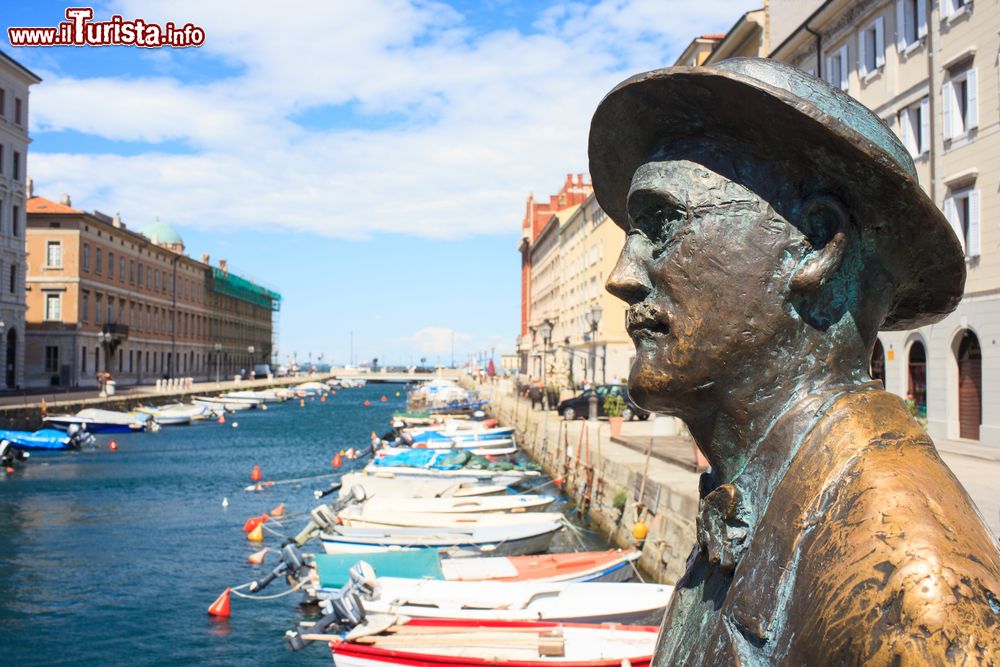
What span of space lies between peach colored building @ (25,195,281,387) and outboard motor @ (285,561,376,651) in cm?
5935

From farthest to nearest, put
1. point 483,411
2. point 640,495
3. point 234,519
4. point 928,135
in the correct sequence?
point 483,411
point 234,519
point 928,135
point 640,495

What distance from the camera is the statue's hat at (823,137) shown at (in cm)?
160

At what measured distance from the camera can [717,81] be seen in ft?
5.49

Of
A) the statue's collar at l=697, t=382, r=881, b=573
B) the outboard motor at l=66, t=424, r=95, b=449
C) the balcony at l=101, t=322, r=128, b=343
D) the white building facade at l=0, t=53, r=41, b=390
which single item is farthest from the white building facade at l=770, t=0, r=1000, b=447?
the balcony at l=101, t=322, r=128, b=343

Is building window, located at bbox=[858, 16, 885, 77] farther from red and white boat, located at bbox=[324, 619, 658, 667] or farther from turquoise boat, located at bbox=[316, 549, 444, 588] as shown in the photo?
red and white boat, located at bbox=[324, 619, 658, 667]

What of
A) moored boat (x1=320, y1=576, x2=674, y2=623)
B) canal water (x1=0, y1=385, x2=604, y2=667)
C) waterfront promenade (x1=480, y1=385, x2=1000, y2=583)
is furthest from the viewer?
waterfront promenade (x1=480, y1=385, x2=1000, y2=583)

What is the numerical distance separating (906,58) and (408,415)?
117 ft

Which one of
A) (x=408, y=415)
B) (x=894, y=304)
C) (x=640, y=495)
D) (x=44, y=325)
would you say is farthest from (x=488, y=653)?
(x=44, y=325)

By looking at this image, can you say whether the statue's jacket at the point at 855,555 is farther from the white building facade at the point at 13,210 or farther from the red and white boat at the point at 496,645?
the white building facade at the point at 13,210

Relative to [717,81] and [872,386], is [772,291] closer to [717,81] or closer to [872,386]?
[872,386]

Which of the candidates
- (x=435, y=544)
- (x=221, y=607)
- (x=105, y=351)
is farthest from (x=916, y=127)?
(x=105, y=351)

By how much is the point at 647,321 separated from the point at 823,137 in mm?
509

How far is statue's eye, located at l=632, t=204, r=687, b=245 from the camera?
182 cm

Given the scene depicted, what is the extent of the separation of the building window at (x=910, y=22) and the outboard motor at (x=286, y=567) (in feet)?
64.9
